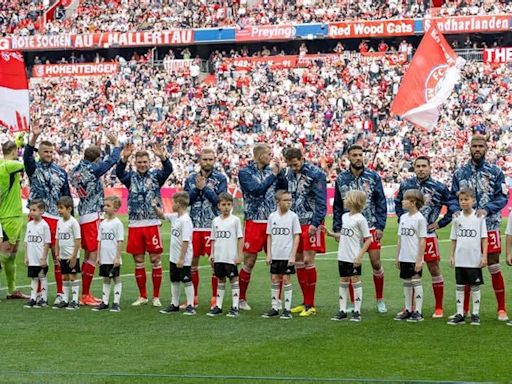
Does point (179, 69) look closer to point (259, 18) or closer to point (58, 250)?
point (259, 18)

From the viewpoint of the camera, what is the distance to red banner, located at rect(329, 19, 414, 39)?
162ft

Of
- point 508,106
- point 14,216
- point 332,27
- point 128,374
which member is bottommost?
point 128,374

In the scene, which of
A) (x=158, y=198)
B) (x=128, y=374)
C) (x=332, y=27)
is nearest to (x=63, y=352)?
(x=128, y=374)

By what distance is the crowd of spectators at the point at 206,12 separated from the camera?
50.2 meters

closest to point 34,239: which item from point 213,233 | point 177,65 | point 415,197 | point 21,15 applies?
point 213,233

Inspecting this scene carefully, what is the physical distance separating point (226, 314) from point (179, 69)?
40409 millimetres

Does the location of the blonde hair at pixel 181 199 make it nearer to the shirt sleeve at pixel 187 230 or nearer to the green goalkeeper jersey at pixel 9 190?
the shirt sleeve at pixel 187 230

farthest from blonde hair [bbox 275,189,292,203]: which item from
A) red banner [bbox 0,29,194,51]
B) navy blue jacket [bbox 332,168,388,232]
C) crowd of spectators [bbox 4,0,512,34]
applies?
red banner [bbox 0,29,194,51]

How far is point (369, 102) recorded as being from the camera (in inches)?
1825

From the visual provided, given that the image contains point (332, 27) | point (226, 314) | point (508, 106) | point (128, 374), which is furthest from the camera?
point (332, 27)

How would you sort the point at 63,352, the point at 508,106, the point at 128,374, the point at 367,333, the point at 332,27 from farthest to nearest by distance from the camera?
the point at 332,27, the point at 508,106, the point at 367,333, the point at 63,352, the point at 128,374

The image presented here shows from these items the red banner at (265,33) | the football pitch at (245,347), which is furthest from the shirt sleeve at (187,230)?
the red banner at (265,33)

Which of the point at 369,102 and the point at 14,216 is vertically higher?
the point at 369,102

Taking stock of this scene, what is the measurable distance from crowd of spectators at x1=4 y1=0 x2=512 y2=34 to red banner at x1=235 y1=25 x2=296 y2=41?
68 cm
